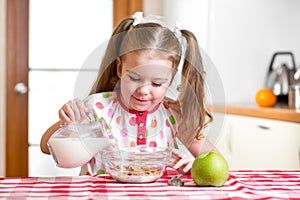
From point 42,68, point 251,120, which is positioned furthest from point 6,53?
point 251,120

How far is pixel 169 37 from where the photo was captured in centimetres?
144

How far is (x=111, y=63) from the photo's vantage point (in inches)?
63.4

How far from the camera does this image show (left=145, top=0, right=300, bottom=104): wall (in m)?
3.33

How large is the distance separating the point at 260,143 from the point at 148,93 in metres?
1.60

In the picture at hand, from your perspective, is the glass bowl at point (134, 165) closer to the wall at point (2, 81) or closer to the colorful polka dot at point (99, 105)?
the colorful polka dot at point (99, 105)

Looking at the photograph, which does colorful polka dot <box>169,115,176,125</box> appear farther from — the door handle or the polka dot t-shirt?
the door handle

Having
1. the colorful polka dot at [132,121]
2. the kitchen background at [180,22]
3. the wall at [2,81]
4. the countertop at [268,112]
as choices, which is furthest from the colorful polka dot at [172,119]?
the wall at [2,81]

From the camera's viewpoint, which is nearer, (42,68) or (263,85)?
(263,85)

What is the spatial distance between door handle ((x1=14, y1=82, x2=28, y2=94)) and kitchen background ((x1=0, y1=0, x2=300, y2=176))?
4cm

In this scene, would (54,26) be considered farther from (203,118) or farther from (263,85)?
(203,118)

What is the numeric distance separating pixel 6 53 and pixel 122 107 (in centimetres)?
211

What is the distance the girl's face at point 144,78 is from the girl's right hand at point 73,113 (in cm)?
13

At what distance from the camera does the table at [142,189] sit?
3.75ft

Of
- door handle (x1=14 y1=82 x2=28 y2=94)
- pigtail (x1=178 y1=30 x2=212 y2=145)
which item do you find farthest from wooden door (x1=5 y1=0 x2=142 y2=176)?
pigtail (x1=178 y1=30 x2=212 y2=145)
